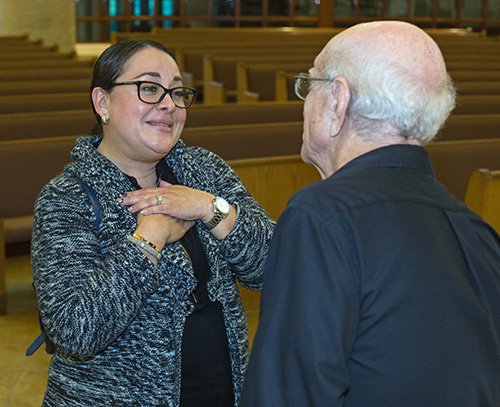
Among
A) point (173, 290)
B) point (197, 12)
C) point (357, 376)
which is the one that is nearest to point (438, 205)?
point (357, 376)

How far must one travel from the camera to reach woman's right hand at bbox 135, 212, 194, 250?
164cm

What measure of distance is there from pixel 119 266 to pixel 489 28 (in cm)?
1769

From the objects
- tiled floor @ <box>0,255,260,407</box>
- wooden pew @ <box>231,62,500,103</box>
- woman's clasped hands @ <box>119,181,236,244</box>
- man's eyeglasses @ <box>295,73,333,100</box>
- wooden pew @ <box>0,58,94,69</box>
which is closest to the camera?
man's eyeglasses @ <box>295,73,333,100</box>

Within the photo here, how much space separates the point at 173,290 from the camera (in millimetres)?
1678

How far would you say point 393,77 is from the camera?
3.88 ft

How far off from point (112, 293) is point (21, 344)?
7.42ft

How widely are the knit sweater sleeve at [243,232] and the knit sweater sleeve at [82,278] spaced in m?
0.19

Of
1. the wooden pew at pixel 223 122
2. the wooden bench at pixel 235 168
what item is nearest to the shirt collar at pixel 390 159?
the wooden bench at pixel 235 168

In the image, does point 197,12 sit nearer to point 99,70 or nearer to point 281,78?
point 281,78

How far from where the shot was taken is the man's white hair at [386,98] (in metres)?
1.19

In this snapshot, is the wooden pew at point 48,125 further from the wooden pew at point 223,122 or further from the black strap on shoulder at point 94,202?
the black strap on shoulder at point 94,202

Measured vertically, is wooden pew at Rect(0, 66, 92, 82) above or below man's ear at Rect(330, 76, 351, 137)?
below

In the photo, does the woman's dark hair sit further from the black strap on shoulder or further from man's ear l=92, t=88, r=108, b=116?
the black strap on shoulder

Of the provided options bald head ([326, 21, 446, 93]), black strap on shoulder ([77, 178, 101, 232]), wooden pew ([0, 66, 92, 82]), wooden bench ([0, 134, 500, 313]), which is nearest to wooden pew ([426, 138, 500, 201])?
wooden bench ([0, 134, 500, 313])
